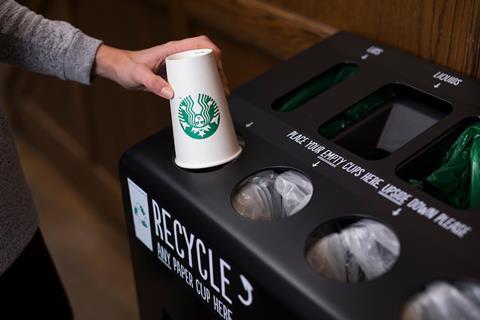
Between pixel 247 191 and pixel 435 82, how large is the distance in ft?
0.98

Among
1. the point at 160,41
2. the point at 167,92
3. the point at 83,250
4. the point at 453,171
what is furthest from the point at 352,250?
the point at 83,250

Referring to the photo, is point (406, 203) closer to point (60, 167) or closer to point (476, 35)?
point (476, 35)

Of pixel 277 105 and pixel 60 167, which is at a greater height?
pixel 277 105

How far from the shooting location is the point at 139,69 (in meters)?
0.85

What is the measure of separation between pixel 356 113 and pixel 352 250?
0.84ft

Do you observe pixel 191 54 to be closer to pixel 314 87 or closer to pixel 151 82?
pixel 151 82

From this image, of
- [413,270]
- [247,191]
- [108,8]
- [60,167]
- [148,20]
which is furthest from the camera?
[60,167]

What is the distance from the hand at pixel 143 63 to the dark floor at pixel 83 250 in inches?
41.5

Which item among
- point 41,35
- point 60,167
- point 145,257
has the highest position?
point 41,35

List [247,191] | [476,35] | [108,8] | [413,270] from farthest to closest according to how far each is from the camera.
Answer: [108,8], [476,35], [247,191], [413,270]

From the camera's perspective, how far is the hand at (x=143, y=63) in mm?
832

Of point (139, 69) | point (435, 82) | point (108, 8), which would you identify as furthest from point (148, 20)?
Result: point (435, 82)

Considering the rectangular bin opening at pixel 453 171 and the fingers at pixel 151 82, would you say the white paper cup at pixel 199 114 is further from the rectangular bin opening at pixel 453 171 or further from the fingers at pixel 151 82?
the rectangular bin opening at pixel 453 171

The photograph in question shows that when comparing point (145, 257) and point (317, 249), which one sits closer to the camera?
point (317, 249)
